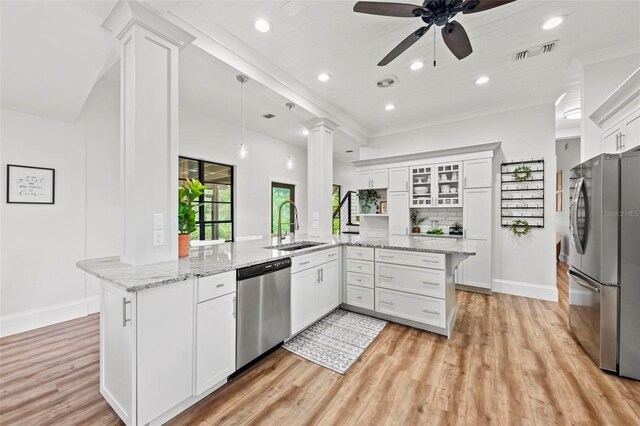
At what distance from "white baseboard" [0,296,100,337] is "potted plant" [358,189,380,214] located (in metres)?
4.68

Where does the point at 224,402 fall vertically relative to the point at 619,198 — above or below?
below

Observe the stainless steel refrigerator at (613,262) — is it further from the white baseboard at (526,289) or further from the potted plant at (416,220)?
the potted plant at (416,220)

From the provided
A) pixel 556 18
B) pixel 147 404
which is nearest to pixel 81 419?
pixel 147 404

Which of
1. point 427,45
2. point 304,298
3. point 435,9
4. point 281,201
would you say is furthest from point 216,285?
point 281,201

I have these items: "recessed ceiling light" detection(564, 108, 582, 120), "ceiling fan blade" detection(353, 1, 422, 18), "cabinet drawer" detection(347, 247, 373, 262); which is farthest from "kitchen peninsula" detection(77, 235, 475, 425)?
"recessed ceiling light" detection(564, 108, 582, 120)

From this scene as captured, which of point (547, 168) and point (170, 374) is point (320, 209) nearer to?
point (170, 374)

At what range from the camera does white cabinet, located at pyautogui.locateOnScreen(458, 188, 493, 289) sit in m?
4.18

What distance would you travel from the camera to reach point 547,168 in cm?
407

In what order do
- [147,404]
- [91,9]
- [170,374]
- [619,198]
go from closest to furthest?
[147,404]
[170,374]
[91,9]
[619,198]

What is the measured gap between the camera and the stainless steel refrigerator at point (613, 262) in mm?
2053

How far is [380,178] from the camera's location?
5.28 meters

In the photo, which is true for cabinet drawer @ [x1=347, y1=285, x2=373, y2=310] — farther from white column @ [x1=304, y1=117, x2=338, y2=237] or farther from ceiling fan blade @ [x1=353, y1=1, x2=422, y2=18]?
ceiling fan blade @ [x1=353, y1=1, x2=422, y2=18]

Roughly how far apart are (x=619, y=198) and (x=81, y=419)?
4.24 metres

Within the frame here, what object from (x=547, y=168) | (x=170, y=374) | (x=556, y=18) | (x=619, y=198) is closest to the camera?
(x=170, y=374)
